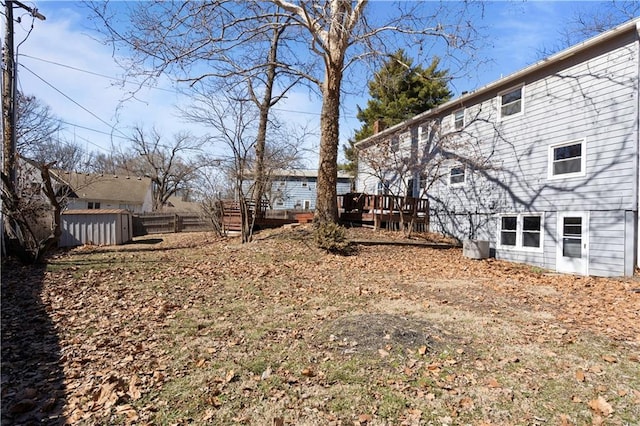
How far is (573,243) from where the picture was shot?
32.9 ft

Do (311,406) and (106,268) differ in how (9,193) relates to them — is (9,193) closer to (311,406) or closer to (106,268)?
(106,268)

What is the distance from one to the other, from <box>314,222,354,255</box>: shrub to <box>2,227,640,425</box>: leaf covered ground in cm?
224

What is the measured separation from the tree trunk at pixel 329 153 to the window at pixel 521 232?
6.06 m

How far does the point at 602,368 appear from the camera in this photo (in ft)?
11.8

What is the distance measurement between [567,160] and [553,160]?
0.42 metres

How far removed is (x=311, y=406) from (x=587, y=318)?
471 centimetres

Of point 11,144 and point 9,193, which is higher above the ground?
point 11,144

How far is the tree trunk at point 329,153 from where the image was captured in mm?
10867

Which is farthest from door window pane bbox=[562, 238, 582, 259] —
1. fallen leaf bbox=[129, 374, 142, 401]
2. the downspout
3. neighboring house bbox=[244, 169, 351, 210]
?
neighboring house bbox=[244, 169, 351, 210]

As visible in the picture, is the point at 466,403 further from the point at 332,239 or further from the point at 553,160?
the point at 553,160

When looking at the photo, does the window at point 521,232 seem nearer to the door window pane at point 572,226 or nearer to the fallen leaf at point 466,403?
the door window pane at point 572,226

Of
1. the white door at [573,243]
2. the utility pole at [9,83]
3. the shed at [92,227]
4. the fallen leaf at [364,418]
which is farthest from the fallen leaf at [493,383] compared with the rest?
the shed at [92,227]

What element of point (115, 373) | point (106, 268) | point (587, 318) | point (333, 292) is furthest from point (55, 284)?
point (587, 318)

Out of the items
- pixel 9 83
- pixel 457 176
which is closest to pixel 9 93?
pixel 9 83
